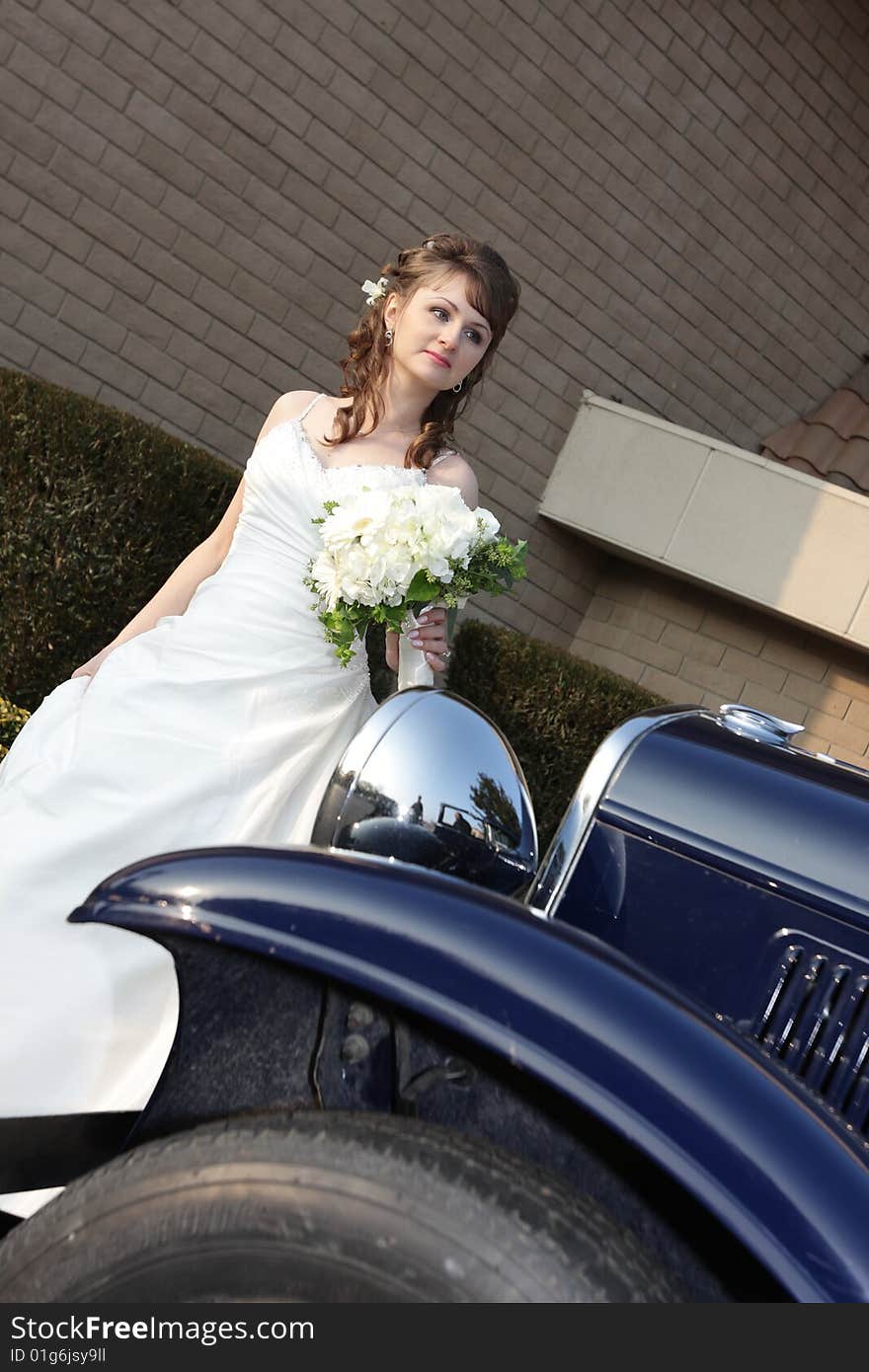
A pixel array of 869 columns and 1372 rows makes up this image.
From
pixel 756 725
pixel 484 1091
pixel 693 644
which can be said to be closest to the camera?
pixel 484 1091

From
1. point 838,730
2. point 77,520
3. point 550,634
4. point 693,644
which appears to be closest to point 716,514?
point 693,644

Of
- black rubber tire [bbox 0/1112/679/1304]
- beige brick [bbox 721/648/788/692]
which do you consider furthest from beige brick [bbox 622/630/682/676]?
black rubber tire [bbox 0/1112/679/1304]

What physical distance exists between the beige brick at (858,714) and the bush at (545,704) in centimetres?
189

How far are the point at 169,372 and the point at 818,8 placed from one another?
4.43 m

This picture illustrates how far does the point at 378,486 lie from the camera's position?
115 inches

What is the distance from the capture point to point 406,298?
3100 mm

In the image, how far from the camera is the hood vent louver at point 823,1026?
5.02 feet

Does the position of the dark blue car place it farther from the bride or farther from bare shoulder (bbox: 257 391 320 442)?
bare shoulder (bbox: 257 391 320 442)

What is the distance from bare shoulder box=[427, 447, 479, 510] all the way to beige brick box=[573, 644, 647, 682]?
12.9 ft

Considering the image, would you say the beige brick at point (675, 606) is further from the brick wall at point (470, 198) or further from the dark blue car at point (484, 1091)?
the dark blue car at point (484, 1091)

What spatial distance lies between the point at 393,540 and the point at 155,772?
68 centimetres

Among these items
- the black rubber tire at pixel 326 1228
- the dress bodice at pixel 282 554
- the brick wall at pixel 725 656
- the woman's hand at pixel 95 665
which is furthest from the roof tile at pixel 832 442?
the black rubber tire at pixel 326 1228

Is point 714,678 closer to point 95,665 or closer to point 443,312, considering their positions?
point 443,312

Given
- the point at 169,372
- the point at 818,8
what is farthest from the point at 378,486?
the point at 818,8
